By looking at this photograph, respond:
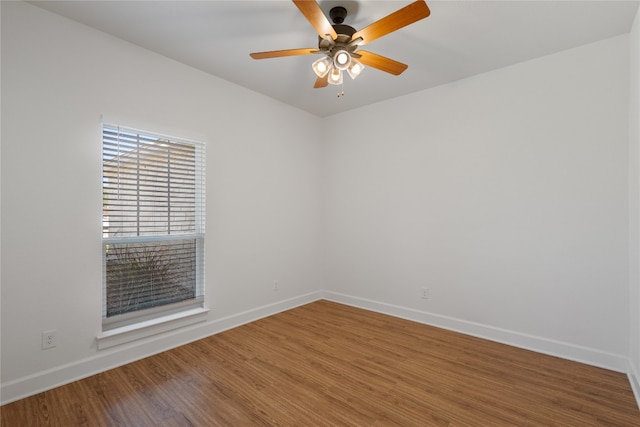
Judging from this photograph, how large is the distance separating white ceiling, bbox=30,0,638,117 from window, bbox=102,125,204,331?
0.82 metres

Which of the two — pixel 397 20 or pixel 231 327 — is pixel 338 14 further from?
pixel 231 327

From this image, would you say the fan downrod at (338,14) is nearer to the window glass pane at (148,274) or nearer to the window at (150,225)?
the window at (150,225)

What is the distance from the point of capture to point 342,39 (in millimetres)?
2021

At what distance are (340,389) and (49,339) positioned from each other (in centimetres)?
213

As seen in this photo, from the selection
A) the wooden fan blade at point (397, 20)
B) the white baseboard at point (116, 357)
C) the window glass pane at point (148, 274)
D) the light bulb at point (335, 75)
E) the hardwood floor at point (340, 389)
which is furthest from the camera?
the window glass pane at point (148, 274)

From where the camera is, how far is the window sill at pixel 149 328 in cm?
242

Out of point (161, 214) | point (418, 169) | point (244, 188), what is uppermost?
point (418, 169)

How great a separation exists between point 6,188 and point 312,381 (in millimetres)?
2501

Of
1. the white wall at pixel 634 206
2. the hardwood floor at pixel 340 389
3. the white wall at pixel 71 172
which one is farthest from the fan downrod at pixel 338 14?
the hardwood floor at pixel 340 389

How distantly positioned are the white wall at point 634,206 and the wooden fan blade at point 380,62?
1.62 meters

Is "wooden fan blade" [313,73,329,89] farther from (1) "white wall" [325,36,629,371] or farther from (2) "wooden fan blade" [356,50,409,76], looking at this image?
(1) "white wall" [325,36,629,371]

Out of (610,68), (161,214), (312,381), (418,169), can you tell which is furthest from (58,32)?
(610,68)

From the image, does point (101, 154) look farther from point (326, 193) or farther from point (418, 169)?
point (418, 169)

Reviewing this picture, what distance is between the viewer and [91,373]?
2320 mm
